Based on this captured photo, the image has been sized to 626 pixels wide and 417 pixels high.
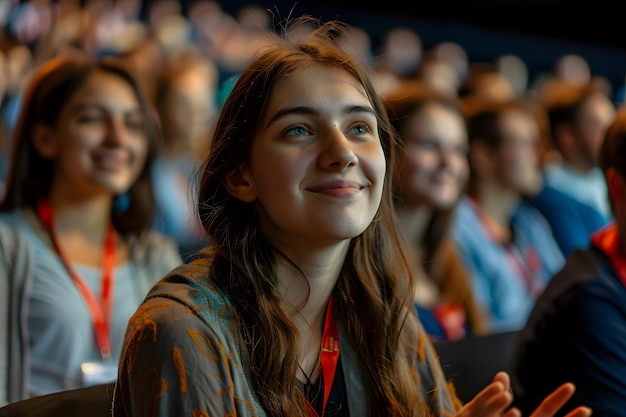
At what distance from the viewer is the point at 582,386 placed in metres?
1.53

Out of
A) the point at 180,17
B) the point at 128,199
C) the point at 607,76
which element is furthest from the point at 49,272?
the point at 607,76

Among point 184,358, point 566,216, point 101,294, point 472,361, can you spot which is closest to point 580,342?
point 472,361

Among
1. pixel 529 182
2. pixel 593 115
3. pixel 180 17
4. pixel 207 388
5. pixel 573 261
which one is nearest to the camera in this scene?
pixel 207 388

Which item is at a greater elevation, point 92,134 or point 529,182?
point 92,134

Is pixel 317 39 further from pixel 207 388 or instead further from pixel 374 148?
pixel 207 388

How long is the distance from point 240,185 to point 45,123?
108 cm

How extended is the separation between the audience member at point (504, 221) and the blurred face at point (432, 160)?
0.40 meters

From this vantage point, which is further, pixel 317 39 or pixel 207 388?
pixel 317 39

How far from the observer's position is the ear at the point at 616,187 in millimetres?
1706

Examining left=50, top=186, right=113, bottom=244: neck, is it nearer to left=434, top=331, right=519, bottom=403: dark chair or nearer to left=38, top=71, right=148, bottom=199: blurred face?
left=38, top=71, right=148, bottom=199: blurred face

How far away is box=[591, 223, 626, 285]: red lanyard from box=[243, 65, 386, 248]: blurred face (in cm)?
61

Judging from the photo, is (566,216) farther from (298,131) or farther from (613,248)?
(298,131)

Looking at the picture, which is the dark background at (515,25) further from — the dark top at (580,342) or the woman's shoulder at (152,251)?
the dark top at (580,342)

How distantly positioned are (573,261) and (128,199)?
1088 millimetres
